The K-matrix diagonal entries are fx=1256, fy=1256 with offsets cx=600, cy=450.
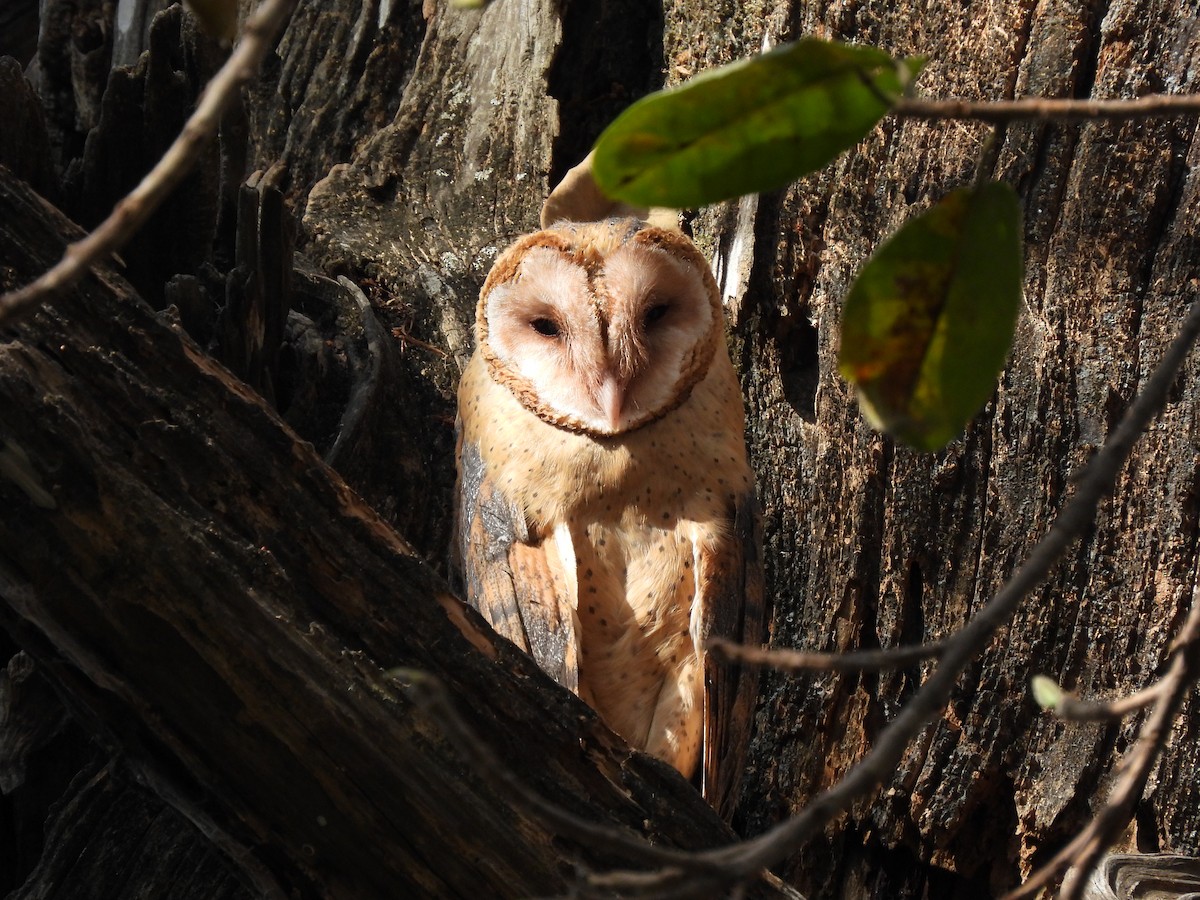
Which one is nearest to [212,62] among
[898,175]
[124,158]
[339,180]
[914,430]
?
[124,158]

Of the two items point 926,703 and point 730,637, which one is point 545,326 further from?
point 926,703

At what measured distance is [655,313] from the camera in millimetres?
2645

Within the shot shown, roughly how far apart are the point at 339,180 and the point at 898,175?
1.59m

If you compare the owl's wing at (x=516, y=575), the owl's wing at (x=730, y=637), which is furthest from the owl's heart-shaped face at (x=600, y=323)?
the owl's wing at (x=730, y=637)

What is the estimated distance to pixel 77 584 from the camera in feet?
5.16

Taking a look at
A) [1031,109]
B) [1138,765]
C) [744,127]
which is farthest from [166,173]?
[1138,765]

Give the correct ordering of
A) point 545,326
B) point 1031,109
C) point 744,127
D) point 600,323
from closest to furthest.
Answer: point 1031,109, point 744,127, point 600,323, point 545,326

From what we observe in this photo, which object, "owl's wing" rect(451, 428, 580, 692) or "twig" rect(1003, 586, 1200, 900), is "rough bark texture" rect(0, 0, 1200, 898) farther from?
"twig" rect(1003, 586, 1200, 900)

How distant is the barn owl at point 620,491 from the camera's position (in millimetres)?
2557

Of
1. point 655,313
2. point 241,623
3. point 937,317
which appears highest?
point 655,313

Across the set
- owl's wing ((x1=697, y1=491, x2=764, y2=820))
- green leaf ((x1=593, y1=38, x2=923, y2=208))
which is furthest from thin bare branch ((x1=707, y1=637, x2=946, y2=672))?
owl's wing ((x1=697, y1=491, x2=764, y2=820))

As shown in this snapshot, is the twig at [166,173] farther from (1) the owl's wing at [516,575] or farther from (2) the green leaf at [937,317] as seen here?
(1) the owl's wing at [516,575]

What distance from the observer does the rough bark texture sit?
5.45 feet

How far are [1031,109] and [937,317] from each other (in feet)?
0.64
